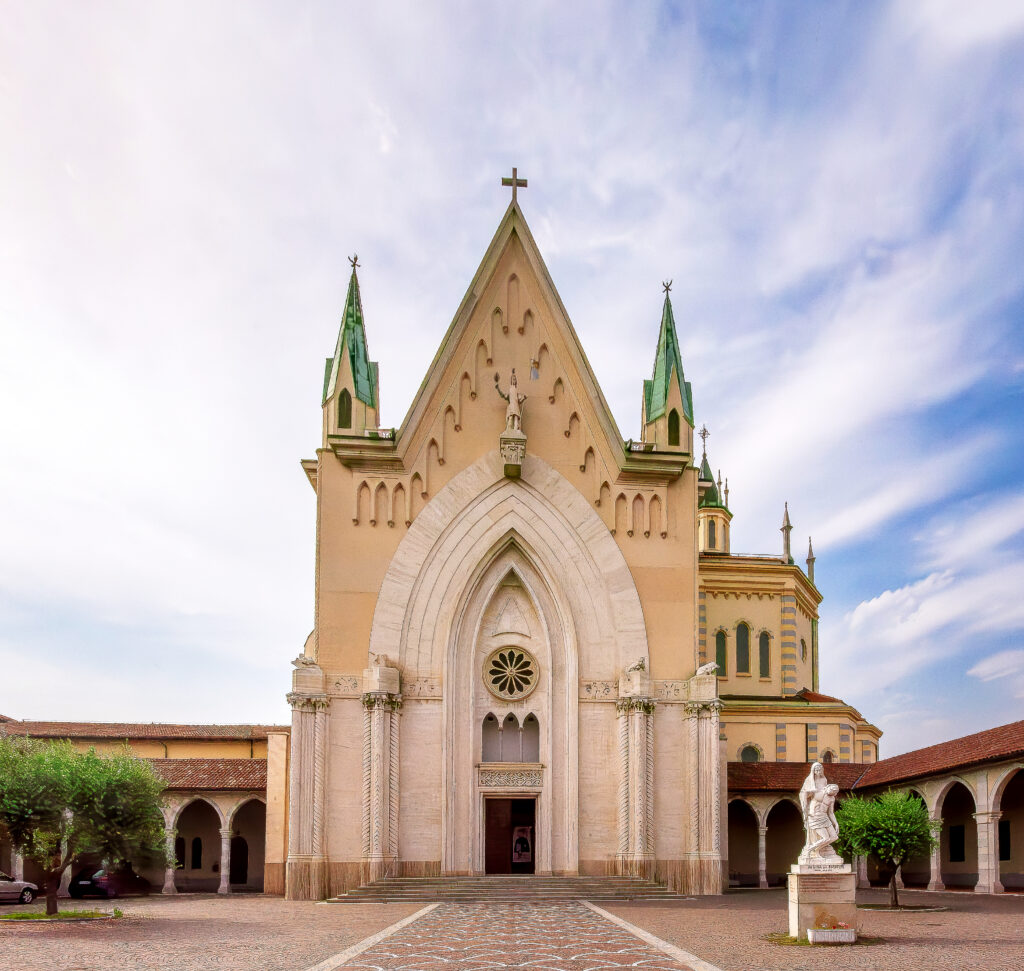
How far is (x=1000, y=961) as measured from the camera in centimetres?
1544

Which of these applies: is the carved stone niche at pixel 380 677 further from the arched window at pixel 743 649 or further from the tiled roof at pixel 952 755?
the arched window at pixel 743 649

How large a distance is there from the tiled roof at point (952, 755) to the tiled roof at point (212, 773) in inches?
799

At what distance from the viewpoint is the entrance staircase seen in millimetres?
28312

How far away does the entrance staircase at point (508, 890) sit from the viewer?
28.3m

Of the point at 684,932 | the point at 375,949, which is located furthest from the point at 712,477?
the point at 375,949

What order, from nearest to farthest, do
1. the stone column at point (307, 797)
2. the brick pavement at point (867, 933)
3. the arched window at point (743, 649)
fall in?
the brick pavement at point (867, 933), the stone column at point (307, 797), the arched window at point (743, 649)

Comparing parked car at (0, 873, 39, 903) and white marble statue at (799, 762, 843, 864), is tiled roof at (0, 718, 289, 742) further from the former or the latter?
white marble statue at (799, 762, 843, 864)

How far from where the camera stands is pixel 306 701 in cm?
3014

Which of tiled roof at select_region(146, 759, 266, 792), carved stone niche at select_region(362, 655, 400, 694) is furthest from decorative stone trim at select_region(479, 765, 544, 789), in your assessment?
tiled roof at select_region(146, 759, 266, 792)

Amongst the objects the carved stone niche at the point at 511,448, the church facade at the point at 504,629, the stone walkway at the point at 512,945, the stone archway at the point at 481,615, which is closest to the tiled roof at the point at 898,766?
the church facade at the point at 504,629

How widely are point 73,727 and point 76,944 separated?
28.6 metres

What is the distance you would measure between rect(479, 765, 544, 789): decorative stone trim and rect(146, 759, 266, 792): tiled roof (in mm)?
9424

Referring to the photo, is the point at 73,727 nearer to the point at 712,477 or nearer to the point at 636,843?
the point at 636,843

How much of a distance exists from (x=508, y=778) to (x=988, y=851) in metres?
12.8
